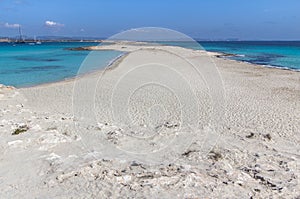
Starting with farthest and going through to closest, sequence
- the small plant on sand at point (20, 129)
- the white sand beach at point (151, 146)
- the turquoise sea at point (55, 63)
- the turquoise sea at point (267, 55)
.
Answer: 1. the turquoise sea at point (267, 55)
2. the turquoise sea at point (55, 63)
3. the small plant on sand at point (20, 129)
4. the white sand beach at point (151, 146)

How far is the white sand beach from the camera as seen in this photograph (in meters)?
5.87

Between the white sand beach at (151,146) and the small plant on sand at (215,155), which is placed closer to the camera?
the white sand beach at (151,146)

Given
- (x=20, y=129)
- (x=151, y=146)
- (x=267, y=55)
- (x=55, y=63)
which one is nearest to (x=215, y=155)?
(x=151, y=146)

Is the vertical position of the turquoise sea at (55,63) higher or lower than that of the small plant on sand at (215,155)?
lower

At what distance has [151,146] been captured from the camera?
812cm

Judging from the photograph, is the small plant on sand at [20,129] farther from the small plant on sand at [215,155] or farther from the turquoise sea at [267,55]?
the turquoise sea at [267,55]

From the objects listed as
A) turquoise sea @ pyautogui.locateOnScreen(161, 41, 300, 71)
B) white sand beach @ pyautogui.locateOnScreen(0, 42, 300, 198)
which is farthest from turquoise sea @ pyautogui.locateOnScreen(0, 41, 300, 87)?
white sand beach @ pyautogui.locateOnScreen(0, 42, 300, 198)

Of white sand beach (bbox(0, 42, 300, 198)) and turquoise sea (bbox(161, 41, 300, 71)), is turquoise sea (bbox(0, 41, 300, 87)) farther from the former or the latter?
white sand beach (bbox(0, 42, 300, 198))

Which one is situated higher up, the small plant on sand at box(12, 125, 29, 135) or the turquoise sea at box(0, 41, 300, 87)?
the small plant on sand at box(12, 125, 29, 135)

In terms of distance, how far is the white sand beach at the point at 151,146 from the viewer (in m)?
5.87

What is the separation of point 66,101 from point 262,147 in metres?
9.60

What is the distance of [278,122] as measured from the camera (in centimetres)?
1113

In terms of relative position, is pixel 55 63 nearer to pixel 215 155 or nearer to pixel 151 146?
pixel 151 146

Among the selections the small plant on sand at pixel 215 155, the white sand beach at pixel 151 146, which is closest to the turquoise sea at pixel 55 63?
the white sand beach at pixel 151 146
